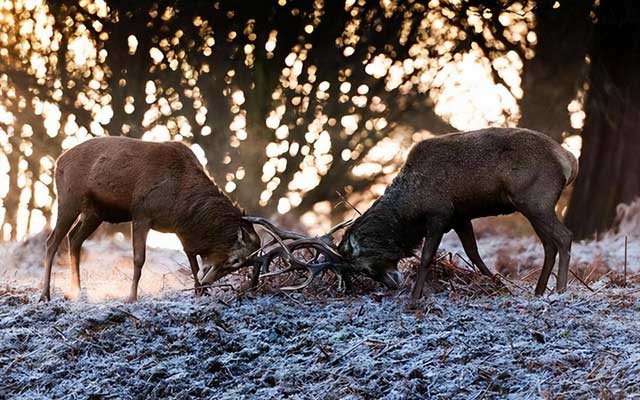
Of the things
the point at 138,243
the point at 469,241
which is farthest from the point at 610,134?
the point at 138,243

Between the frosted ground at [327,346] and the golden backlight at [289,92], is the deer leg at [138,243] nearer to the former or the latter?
the frosted ground at [327,346]

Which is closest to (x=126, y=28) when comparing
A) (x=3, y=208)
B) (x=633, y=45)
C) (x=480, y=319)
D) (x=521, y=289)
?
(x=3, y=208)

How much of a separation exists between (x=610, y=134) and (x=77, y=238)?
9261mm

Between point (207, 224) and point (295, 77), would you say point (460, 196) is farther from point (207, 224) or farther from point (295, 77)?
point (295, 77)

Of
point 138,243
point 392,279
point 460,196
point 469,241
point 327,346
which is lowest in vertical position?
point 327,346

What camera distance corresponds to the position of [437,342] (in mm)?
6645

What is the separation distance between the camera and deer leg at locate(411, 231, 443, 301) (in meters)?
8.10

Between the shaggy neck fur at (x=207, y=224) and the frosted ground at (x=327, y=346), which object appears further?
the shaggy neck fur at (x=207, y=224)

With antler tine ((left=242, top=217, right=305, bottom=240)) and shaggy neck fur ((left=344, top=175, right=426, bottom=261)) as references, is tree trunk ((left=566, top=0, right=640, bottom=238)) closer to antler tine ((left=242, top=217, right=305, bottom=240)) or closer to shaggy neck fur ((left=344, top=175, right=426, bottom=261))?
shaggy neck fur ((left=344, top=175, right=426, bottom=261))

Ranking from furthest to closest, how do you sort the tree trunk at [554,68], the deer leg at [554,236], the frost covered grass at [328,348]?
the tree trunk at [554,68] → the deer leg at [554,236] → the frost covered grass at [328,348]

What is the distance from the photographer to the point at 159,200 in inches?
348

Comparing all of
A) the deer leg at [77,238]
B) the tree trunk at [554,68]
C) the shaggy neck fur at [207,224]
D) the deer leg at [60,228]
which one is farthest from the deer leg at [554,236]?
the tree trunk at [554,68]

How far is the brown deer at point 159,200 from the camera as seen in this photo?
348 inches

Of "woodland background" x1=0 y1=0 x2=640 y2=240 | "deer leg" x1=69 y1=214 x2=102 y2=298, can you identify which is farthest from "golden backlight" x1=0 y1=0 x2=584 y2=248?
"deer leg" x1=69 y1=214 x2=102 y2=298
